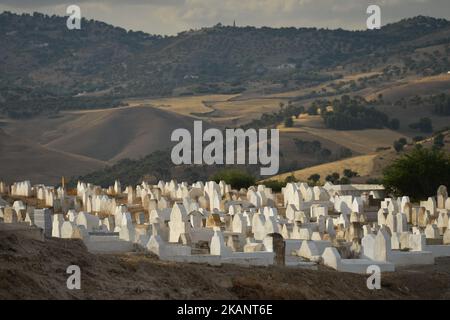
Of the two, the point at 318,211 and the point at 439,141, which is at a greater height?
the point at 439,141

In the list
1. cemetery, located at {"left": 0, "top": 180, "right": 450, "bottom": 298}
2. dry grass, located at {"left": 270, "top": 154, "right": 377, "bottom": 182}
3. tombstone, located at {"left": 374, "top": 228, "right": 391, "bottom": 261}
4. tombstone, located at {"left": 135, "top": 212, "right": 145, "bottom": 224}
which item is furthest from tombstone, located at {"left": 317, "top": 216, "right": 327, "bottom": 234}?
dry grass, located at {"left": 270, "top": 154, "right": 377, "bottom": 182}

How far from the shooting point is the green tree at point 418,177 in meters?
59.2

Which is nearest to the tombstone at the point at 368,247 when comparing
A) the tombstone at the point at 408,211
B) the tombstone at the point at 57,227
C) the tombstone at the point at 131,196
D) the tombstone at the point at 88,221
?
the tombstone at the point at 57,227

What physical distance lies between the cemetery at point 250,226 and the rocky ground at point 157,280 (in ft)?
3.14

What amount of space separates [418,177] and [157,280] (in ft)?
114

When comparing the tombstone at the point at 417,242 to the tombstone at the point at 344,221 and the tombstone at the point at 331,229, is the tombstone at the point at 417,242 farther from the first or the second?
the tombstone at the point at 344,221

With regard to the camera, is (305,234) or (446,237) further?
(446,237)

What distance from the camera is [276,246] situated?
33656mm

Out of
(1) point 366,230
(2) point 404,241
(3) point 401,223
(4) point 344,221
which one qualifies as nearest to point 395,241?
(2) point 404,241

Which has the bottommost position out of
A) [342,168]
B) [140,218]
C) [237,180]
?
[140,218]

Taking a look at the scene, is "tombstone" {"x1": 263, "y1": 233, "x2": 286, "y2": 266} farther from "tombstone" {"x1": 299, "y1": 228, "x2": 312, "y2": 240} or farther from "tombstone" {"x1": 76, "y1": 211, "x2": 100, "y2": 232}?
"tombstone" {"x1": 76, "y1": 211, "x2": 100, "y2": 232}

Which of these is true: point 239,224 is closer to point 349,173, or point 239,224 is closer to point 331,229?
point 331,229

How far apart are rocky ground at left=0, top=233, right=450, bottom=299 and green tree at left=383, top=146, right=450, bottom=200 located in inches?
1039

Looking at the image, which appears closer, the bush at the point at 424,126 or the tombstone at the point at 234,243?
the tombstone at the point at 234,243
